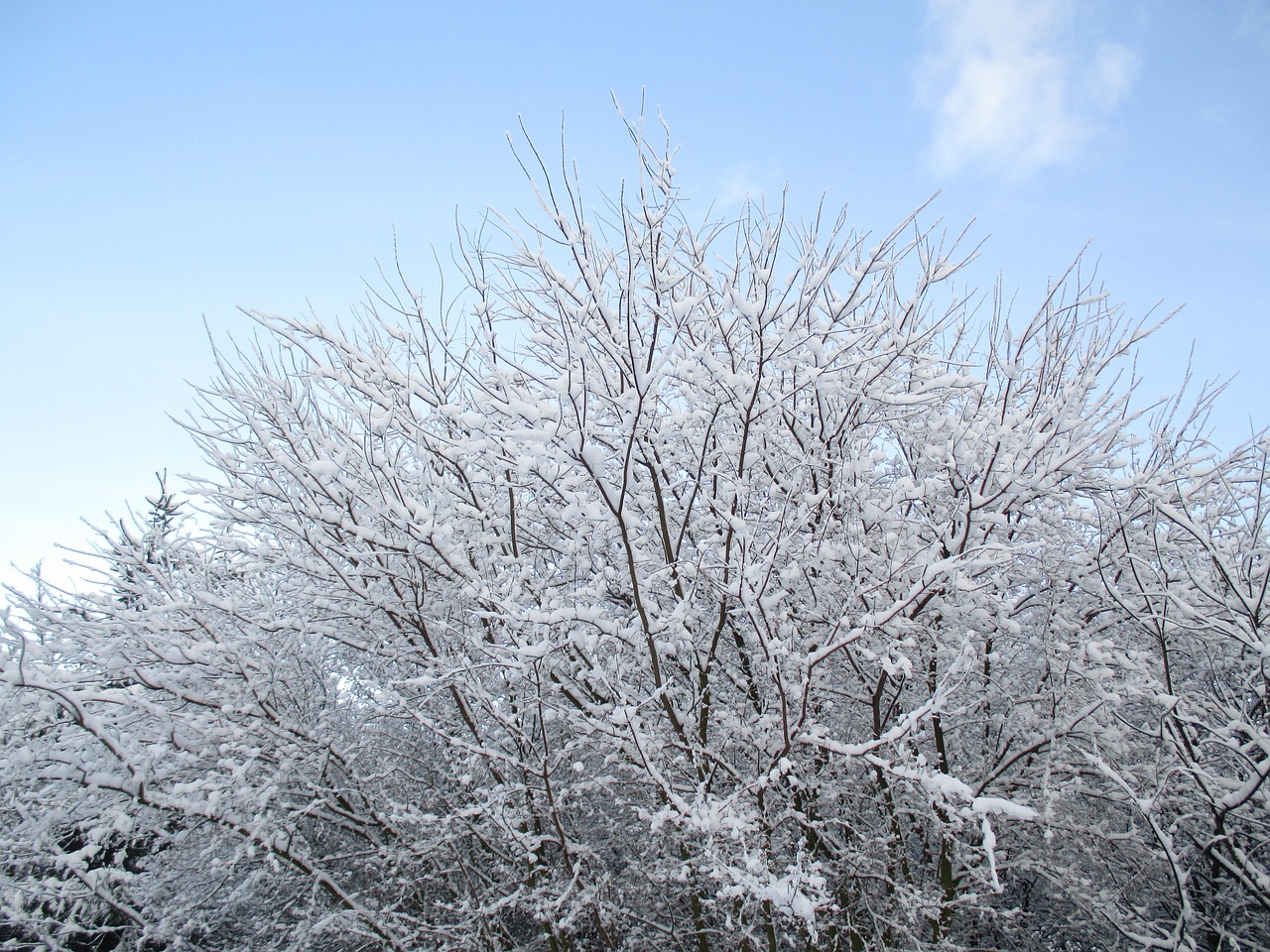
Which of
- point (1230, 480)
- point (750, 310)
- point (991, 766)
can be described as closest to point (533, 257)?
point (750, 310)

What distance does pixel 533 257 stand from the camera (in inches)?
148

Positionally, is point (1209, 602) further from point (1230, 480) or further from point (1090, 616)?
point (1230, 480)

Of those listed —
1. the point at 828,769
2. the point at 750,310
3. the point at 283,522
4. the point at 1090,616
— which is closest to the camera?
the point at 750,310

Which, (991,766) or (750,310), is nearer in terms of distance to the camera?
(750,310)

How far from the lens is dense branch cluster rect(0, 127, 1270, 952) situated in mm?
3387

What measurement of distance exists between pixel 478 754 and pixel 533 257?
2.68 metres

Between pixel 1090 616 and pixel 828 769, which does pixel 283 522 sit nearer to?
pixel 828 769

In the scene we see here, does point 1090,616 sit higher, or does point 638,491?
point 638,491

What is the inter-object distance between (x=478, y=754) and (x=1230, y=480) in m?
4.84

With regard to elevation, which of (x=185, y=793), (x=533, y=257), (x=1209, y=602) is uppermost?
(x=533, y=257)

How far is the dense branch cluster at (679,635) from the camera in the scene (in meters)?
3.39

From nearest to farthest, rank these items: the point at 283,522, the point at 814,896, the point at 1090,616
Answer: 1. the point at 814,896
2. the point at 283,522
3. the point at 1090,616

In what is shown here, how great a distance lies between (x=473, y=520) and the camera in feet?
14.4

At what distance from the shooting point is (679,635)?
3.41 m
